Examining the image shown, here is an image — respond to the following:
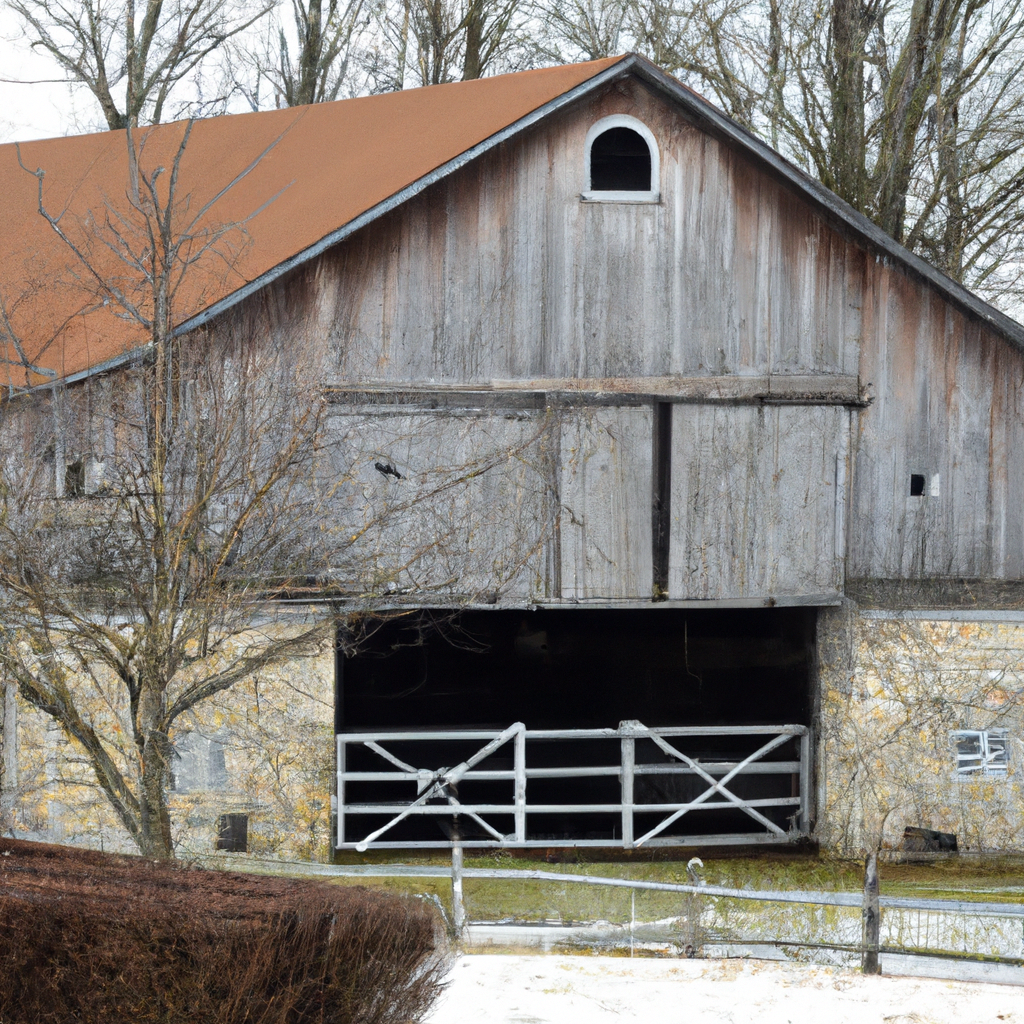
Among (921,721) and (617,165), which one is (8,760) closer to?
(617,165)

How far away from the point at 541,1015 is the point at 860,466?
5.93 meters

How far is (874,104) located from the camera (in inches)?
795

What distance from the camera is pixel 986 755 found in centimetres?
1122

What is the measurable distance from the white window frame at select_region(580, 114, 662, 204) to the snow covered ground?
6.37m

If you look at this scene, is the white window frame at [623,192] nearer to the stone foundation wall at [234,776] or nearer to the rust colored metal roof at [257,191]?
the rust colored metal roof at [257,191]

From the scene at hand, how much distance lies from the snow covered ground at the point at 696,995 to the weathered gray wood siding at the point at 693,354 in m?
3.54

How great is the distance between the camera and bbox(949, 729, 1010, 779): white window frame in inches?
441

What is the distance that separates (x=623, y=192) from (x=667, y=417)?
204 cm

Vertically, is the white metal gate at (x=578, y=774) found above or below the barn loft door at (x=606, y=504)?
below

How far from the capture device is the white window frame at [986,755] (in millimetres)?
11203

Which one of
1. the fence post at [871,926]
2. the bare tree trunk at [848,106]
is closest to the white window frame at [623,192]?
the fence post at [871,926]

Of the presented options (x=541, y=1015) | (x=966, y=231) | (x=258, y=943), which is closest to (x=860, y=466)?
(x=541, y=1015)

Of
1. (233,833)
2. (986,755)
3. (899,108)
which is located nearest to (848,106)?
(899,108)

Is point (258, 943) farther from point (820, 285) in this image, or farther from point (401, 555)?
point (820, 285)
